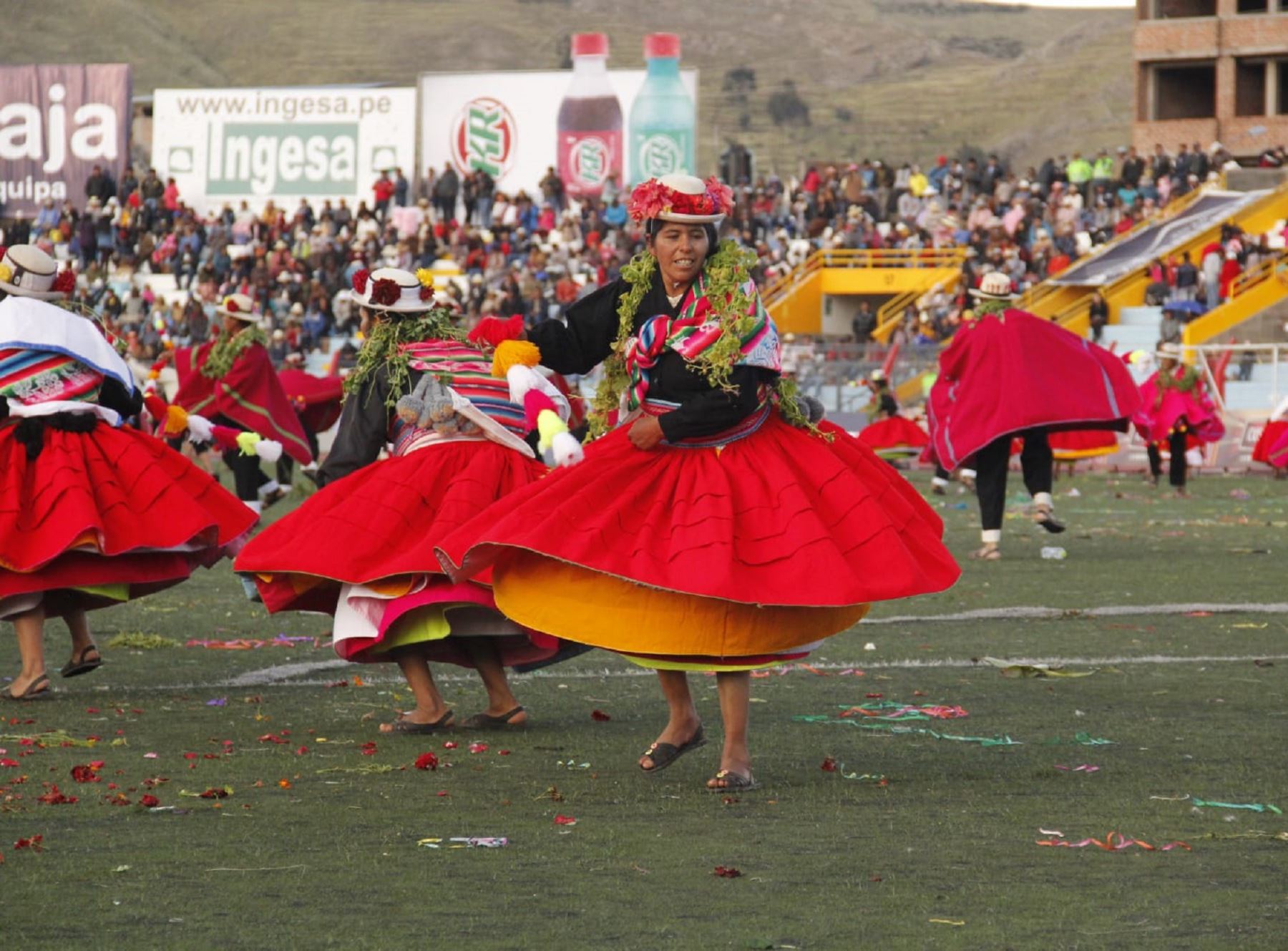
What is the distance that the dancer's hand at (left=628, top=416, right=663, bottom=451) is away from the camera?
273 inches

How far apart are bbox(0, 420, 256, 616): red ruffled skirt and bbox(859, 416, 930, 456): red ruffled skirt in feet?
57.5

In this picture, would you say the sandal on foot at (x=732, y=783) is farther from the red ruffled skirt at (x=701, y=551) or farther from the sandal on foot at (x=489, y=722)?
the sandal on foot at (x=489, y=722)

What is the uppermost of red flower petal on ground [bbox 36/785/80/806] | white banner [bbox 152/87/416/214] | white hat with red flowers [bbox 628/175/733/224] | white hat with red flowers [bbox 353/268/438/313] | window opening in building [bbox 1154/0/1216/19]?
window opening in building [bbox 1154/0/1216/19]

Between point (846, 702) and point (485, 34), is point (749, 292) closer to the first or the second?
point (846, 702)

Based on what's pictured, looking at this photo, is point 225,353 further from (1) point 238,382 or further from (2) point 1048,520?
(2) point 1048,520

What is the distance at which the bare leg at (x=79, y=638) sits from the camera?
31.1 feet

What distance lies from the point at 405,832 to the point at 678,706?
1.32m

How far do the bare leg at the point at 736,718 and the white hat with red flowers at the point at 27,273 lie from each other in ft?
12.7

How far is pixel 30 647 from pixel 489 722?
6.49 ft

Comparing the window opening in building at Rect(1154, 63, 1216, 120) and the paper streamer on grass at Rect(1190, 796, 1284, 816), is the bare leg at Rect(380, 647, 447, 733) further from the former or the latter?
the window opening in building at Rect(1154, 63, 1216, 120)

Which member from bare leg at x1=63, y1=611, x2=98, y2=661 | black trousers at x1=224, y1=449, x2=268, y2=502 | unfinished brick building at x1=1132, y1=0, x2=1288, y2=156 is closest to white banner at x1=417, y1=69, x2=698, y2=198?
unfinished brick building at x1=1132, y1=0, x2=1288, y2=156

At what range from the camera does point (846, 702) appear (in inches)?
352

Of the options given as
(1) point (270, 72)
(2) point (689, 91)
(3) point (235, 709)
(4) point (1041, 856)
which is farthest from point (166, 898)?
(1) point (270, 72)

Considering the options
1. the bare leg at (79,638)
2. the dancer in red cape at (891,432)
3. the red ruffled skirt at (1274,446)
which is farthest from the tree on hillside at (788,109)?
the bare leg at (79,638)
